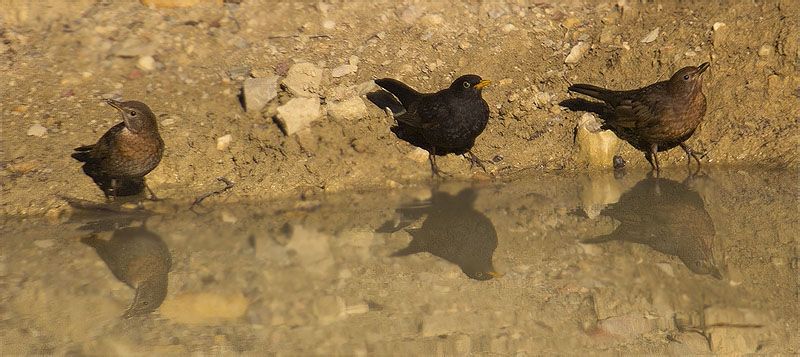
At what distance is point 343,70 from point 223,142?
144 cm

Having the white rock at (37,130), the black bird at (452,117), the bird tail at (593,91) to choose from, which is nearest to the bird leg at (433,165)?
the black bird at (452,117)

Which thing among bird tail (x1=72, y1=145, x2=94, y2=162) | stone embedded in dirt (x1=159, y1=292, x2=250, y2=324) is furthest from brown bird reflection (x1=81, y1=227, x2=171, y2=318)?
bird tail (x1=72, y1=145, x2=94, y2=162)

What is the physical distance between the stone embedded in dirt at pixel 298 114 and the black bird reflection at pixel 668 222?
2732 millimetres

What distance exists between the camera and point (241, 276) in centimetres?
444

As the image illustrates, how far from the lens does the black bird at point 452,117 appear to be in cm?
580

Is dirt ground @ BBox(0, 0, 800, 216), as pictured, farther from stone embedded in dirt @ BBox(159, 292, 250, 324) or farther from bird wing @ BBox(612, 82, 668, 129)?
stone embedded in dirt @ BBox(159, 292, 250, 324)

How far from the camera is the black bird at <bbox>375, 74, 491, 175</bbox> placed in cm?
580

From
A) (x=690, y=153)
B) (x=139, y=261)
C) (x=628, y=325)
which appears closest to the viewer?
(x=628, y=325)

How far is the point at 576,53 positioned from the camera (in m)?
6.59

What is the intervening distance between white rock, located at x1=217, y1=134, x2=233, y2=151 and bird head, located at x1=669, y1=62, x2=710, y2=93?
3.98m

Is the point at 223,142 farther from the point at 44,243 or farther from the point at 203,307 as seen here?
the point at 203,307

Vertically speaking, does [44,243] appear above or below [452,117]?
below

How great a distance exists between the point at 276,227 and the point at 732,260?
3271mm

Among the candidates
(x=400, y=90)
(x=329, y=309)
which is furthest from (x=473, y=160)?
(x=329, y=309)
